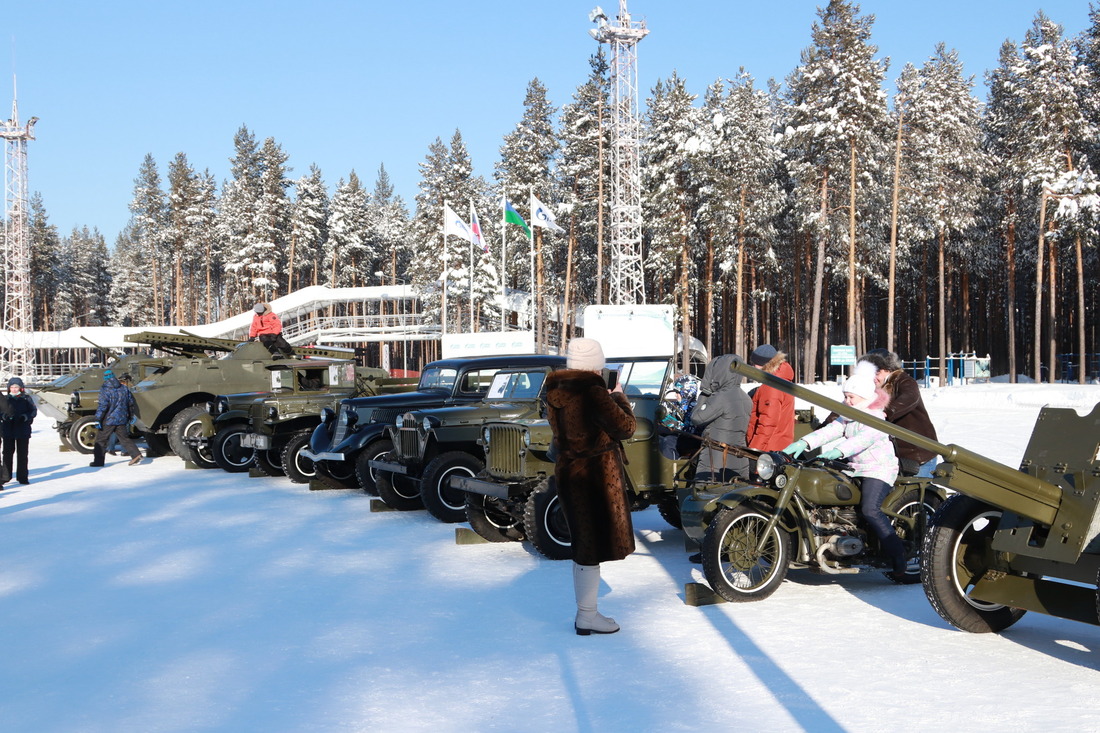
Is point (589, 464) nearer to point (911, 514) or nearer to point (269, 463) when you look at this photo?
point (911, 514)

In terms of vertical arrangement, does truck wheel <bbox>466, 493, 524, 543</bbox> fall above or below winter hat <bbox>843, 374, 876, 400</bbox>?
below

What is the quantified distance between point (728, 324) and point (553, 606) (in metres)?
48.9

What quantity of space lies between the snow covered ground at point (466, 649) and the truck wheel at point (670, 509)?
33cm

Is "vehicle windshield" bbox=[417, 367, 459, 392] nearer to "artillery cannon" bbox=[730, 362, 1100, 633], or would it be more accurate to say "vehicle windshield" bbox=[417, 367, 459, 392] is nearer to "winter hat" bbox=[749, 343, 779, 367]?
"winter hat" bbox=[749, 343, 779, 367]

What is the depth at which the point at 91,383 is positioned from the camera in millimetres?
23562

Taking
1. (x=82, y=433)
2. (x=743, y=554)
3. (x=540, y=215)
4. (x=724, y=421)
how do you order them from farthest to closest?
1. (x=540, y=215)
2. (x=82, y=433)
3. (x=724, y=421)
4. (x=743, y=554)

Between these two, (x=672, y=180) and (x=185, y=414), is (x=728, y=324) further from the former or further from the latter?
(x=185, y=414)

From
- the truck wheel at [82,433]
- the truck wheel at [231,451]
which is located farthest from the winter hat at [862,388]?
the truck wheel at [82,433]

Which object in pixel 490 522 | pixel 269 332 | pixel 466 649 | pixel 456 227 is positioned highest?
pixel 456 227

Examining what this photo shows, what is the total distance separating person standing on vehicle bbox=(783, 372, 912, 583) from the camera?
6973 mm

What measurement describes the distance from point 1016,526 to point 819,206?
124ft

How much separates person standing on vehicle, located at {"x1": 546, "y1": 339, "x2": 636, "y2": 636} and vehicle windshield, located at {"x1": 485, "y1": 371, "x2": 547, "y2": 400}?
17.1 feet

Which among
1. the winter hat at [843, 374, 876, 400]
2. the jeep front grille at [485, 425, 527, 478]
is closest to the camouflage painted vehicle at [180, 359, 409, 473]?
the jeep front grille at [485, 425, 527, 478]

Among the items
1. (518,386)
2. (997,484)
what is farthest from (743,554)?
(518,386)
